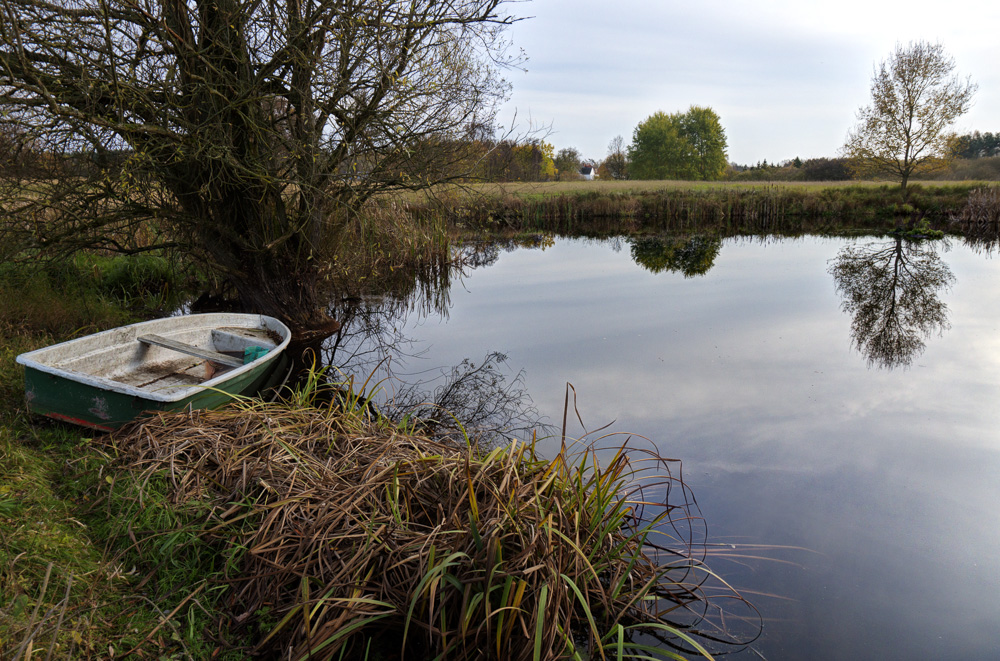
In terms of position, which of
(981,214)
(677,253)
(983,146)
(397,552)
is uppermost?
(983,146)

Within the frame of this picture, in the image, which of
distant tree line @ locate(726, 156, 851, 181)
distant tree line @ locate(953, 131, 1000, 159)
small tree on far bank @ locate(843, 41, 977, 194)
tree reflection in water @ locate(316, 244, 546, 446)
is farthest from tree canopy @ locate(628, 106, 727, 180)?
tree reflection in water @ locate(316, 244, 546, 446)

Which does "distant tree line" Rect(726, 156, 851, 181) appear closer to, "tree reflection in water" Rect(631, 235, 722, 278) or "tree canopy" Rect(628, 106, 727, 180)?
"tree canopy" Rect(628, 106, 727, 180)

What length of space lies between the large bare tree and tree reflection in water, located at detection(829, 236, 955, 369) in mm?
6101

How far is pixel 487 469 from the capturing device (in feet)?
10.3

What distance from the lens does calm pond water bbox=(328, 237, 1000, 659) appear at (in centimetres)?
346

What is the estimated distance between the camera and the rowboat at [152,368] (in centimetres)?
422

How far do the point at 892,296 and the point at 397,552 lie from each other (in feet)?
37.0

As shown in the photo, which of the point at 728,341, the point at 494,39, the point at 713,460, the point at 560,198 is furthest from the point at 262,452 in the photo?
the point at 560,198

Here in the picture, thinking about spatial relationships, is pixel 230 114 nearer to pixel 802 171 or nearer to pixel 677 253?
pixel 677 253

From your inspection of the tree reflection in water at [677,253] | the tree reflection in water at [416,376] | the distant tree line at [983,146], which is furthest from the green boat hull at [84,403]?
the distant tree line at [983,146]

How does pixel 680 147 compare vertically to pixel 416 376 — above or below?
above

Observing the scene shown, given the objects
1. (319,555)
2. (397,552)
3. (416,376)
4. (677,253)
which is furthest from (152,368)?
(677,253)

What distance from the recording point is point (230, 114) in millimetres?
6699

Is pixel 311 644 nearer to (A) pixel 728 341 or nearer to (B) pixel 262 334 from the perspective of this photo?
(B) pixel 262 334
